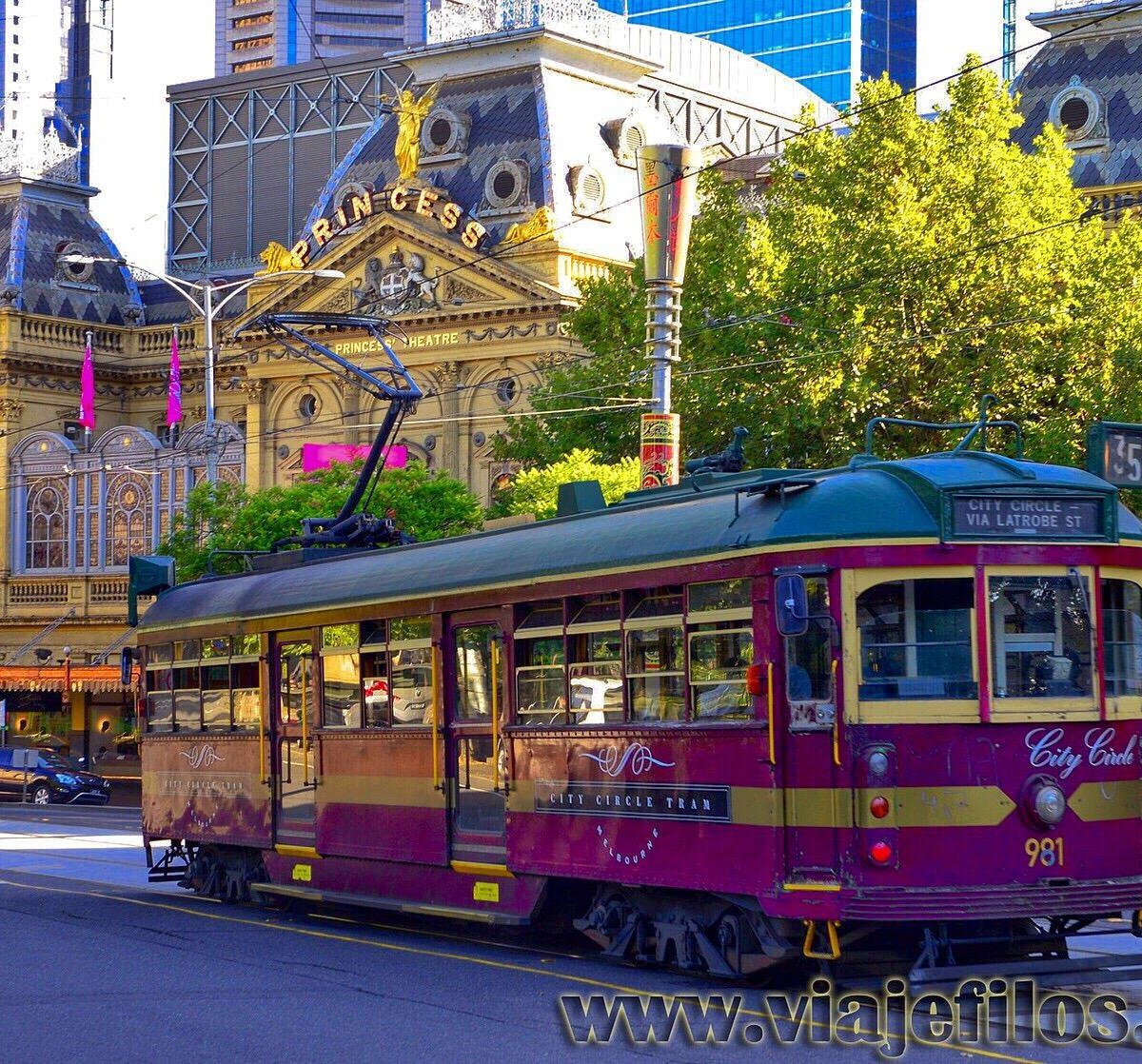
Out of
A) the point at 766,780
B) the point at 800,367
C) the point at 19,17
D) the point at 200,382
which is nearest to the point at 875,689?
the point at 766,780

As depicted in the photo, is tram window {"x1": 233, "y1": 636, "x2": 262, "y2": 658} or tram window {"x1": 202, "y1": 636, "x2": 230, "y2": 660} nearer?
tram window {"x1": 233, "y1": 636, "x2": 262, "y2": 658}

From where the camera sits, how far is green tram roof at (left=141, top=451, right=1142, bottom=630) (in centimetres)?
1351

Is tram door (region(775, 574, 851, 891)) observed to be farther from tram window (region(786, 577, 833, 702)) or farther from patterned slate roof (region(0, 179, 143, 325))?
patterned slate roof (region(0, 179, 143, 325))

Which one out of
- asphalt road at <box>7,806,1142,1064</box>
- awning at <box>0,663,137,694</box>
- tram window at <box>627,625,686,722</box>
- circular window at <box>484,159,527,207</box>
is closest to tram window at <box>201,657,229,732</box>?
asphalt road at <box>7,806,1142,1064</box>

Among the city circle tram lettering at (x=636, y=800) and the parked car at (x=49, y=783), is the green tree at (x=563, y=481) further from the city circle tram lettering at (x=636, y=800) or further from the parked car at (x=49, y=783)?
the city circle tram lettering at (x=636, y=800)

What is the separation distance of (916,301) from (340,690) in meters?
19.6

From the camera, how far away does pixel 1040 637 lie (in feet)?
44.2

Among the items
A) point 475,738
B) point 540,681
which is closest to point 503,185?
point 475,738

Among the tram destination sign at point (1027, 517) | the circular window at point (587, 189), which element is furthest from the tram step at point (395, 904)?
the circular window at point (587, 189)

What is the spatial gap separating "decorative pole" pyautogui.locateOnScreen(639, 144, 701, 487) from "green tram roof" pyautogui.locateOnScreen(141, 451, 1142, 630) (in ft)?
16.1

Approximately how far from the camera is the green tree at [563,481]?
34750 millimetres

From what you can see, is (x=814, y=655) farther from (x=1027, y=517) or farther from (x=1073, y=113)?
(x=1073, y=113)

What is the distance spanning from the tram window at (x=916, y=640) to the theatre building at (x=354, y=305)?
112 ft

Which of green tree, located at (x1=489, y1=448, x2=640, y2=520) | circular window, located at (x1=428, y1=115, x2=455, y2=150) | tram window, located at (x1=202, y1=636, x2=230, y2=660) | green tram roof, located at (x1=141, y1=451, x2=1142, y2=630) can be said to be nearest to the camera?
green tram roof, located at (x1=141, y1=451, x2=1142, y2=630)
